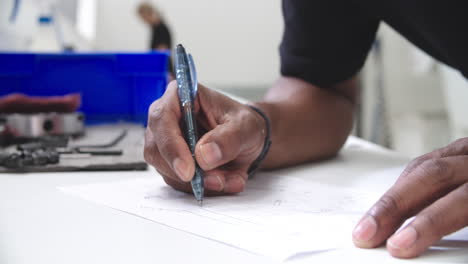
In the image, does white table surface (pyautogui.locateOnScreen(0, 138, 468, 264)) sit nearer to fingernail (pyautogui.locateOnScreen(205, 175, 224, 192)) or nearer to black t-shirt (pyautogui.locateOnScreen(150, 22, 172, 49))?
fingernail (pyautogui.locateOnScreen(205, 175, 224, 192))

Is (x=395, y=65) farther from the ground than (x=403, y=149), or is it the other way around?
(x=395, y=65)

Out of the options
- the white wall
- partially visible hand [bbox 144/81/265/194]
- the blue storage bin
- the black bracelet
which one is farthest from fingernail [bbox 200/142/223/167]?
A: the white wall

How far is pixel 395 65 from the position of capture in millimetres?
3086

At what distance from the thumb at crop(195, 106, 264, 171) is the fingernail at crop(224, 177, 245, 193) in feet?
0.08

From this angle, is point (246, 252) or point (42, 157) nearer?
point (246, 252)

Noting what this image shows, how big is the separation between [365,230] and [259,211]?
0.11 metres

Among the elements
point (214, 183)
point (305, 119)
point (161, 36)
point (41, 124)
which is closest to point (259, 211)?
point (214, 183)

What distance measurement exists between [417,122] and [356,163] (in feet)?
8.31

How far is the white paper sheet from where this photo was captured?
33cm

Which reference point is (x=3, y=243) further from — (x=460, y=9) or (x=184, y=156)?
(x=460, y=9)

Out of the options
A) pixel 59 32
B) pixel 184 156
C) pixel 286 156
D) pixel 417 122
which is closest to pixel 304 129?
pixel 286 156

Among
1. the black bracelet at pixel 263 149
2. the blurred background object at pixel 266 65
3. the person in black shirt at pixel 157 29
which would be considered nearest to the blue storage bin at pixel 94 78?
the black bracelet at pixel 263 149

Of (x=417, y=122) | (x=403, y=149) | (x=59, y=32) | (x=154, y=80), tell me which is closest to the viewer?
(x=154, y=80)

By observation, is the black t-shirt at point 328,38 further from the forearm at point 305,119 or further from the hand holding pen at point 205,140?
the hand holding pen at point 205,140
